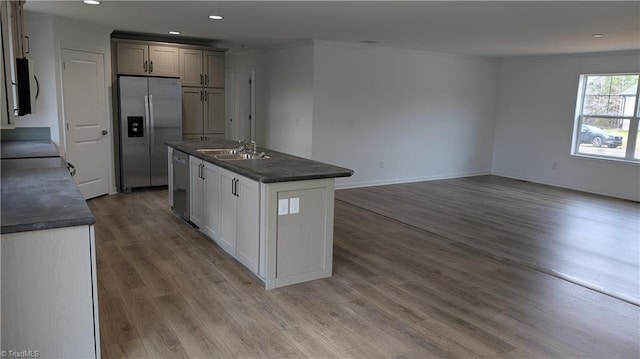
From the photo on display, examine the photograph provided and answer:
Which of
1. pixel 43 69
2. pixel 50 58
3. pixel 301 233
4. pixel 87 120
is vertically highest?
pixel 50 58

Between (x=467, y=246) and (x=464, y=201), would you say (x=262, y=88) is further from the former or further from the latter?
(x=467, y=246)

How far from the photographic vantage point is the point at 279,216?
338 cm

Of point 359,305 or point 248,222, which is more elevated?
point 248,222

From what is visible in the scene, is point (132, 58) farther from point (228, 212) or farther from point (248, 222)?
point (248, 222)

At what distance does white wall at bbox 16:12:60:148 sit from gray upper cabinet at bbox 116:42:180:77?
1.37 meters

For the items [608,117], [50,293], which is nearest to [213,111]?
[50,293]

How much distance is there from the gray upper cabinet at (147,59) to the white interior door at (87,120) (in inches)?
23.6

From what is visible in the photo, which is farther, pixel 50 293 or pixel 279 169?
pixel 279 169

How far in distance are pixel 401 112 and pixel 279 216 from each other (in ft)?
16.4

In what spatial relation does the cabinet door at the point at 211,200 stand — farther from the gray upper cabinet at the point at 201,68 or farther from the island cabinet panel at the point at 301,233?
the gray upper cabinet at the point at 201,68

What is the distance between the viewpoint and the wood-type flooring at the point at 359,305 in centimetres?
271

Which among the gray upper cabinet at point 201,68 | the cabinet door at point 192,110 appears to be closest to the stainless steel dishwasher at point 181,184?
the cabinet door at point 192,110

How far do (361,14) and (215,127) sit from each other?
12.6 feet
